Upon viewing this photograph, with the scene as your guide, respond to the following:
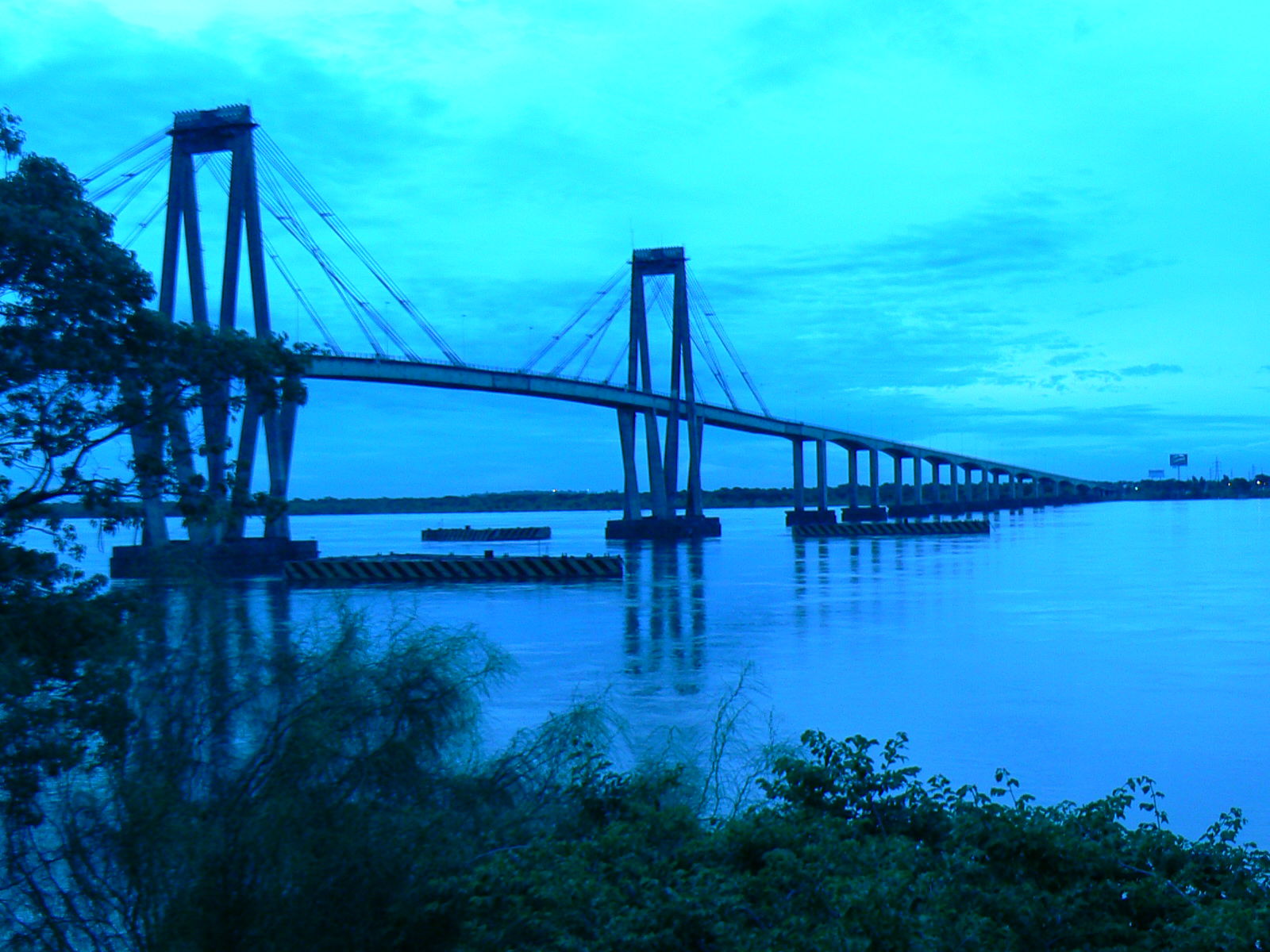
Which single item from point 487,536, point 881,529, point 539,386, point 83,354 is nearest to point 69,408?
point 83,354

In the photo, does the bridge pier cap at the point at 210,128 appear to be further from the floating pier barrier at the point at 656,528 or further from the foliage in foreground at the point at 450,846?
the foliage in foreground at the point at 450,846

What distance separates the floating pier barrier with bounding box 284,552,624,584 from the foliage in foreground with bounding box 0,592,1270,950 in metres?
26.9

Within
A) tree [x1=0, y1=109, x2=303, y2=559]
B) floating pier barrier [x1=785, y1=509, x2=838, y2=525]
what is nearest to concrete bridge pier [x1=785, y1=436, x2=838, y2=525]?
floating pier barrier [x1=785, y1=509, x2=838, y2=525]

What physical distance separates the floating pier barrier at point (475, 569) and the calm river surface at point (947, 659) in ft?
4.69

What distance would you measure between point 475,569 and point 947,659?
1948 centimetres

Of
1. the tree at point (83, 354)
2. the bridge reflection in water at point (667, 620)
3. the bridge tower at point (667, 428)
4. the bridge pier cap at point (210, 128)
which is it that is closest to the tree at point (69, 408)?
the tree at point (83, 354)

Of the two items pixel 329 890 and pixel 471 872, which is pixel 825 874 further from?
pixel 329 890

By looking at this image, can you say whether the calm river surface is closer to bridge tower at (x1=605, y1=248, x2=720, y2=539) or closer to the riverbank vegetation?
the riverbank vegetation

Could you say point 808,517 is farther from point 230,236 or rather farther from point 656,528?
point 230,236

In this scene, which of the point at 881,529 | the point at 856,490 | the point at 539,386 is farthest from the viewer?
the point at 856,490

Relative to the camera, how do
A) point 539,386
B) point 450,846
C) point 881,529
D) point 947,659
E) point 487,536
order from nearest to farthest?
point 450,846 → point 947,659 → point 539,386 → point 487,536 → point 881,529

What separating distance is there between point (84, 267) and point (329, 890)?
364 centimetres

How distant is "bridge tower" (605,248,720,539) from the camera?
60.8m

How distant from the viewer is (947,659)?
17906 mm
